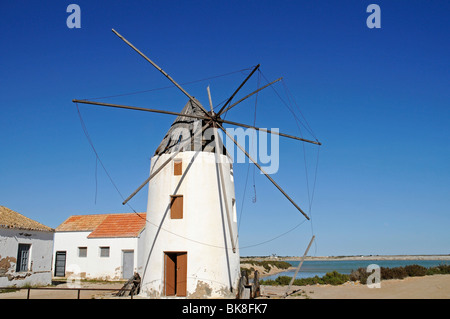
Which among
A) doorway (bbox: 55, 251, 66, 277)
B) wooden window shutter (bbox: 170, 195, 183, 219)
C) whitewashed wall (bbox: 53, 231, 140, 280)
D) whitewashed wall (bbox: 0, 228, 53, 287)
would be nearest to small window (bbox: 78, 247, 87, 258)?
whitewashed wall (bbox: 53, 231, 140, 280)

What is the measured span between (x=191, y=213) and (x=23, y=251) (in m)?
9.75

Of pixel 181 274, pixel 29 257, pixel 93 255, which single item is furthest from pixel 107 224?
pixel 181 274

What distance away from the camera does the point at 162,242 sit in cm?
1348

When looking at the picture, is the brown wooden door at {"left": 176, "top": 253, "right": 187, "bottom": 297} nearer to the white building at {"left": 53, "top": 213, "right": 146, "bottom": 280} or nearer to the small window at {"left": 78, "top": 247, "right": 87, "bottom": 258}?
the white building at {"left": 53, "top": 213, "right": 146, "bottom": 280}

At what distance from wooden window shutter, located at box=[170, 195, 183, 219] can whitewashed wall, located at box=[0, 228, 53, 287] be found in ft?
27.3

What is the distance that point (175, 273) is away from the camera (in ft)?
44.2

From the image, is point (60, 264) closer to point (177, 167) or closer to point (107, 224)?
point (107, 224)

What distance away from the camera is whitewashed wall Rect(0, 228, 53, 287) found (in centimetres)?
1625

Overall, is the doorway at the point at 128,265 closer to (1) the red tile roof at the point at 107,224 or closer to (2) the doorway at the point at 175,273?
(1) the red tile roof at the point at 107,224

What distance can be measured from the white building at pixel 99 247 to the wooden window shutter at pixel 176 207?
9.21 meters

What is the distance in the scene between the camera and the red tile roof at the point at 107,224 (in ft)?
76.3

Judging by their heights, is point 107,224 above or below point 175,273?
above
